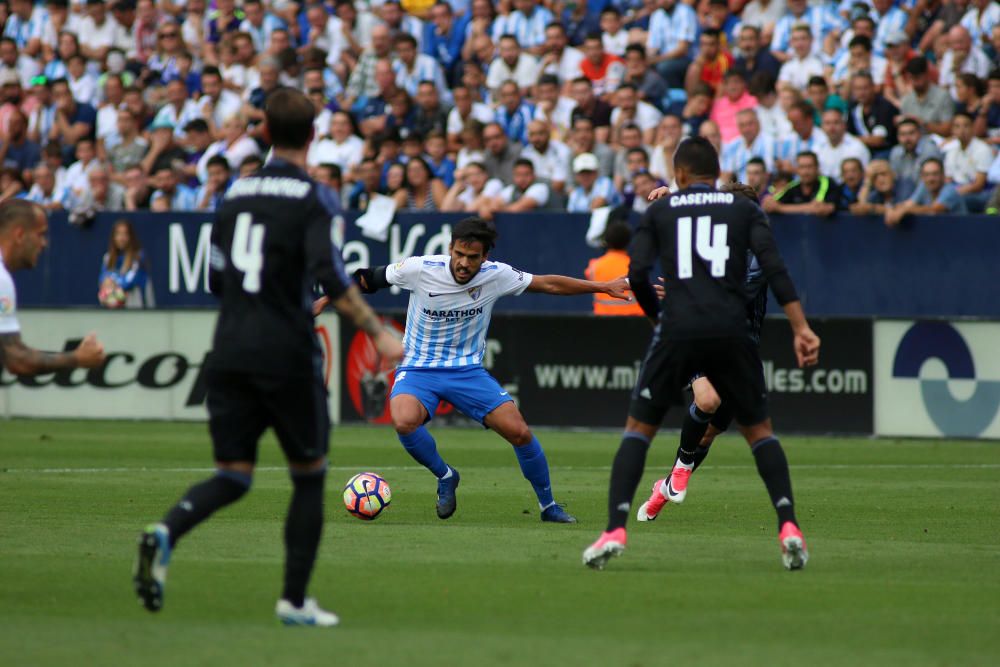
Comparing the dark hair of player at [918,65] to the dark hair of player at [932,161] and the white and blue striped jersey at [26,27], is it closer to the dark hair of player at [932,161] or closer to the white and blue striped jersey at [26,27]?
the dark hair of player at [932,161]

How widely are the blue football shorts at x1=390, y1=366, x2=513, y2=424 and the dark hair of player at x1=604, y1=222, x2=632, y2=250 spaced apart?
7.05 metres

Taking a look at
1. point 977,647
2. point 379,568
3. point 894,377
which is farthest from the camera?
point 894,377

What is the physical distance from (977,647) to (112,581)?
14.2 feet

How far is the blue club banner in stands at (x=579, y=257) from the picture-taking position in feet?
64.8

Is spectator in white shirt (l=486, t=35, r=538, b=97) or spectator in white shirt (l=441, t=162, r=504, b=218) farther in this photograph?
spectator in white shirt (l=486, t=35, r=538, b=97)

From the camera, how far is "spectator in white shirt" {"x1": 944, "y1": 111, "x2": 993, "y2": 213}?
64.8ft

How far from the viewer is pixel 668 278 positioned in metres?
8.90

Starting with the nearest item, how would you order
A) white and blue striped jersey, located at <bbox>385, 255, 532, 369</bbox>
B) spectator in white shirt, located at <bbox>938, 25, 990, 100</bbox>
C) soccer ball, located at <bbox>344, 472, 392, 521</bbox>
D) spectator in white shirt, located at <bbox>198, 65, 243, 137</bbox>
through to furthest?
soccer ball, located at <bbox>344, 472, 392, 521</bbox> < white and blue striped jersey, located at <bbox>385, 255, 532, 369</bbox> < spectator in white shirt, located at <bbox>938, 25, 990, 100</bbox> < spectator in white shirt, located at <bbox>198, 65, 243, 137</bbox>

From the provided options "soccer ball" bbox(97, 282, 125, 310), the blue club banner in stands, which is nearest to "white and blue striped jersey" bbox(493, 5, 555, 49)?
the blue club banner in stands

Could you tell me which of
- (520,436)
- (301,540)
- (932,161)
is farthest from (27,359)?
(932,161)

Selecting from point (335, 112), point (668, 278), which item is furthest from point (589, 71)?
point (668, 278)

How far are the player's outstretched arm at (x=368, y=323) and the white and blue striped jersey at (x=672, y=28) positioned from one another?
55.3 feet

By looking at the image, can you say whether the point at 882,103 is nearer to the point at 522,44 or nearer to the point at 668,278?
the point at 522,44

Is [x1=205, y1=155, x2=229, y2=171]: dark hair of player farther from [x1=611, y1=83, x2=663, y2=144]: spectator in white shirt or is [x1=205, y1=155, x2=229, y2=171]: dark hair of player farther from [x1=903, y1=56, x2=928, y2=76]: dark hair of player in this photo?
[x1=903, y1=56, x2=928, y2=76]: dark hair of player
